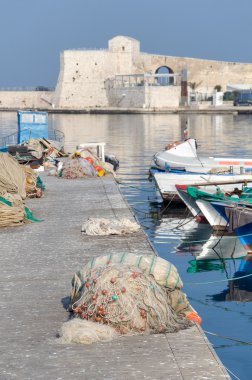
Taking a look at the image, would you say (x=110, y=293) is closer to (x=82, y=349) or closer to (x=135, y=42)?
(x=82, y=349)

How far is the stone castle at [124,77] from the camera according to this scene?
76.1 meters

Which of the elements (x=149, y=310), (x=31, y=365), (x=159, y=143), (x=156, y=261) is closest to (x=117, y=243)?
(x=156, y=261)

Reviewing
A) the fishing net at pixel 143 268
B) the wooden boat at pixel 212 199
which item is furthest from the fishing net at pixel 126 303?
the wooden boat at pixel 212 199

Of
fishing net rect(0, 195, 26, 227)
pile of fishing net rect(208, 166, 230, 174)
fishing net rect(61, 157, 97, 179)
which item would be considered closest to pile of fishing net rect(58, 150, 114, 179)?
fishing net rect(61, 157, 97, 179)

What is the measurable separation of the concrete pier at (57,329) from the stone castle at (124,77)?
66.3 m

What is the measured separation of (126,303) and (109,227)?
138 inches

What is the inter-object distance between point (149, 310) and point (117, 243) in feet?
9.87

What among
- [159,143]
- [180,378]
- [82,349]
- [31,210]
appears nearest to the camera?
[180,378]

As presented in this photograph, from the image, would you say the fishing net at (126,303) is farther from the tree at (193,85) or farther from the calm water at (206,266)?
the tree at (193,85)

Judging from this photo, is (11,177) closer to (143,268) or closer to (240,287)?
(240,287)

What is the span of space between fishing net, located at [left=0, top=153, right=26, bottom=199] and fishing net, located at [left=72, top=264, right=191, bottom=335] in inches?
223

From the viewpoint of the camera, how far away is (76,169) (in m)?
14.8

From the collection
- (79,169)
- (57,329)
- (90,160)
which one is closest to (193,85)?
(90,160)

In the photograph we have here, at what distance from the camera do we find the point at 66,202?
37.9 feet
